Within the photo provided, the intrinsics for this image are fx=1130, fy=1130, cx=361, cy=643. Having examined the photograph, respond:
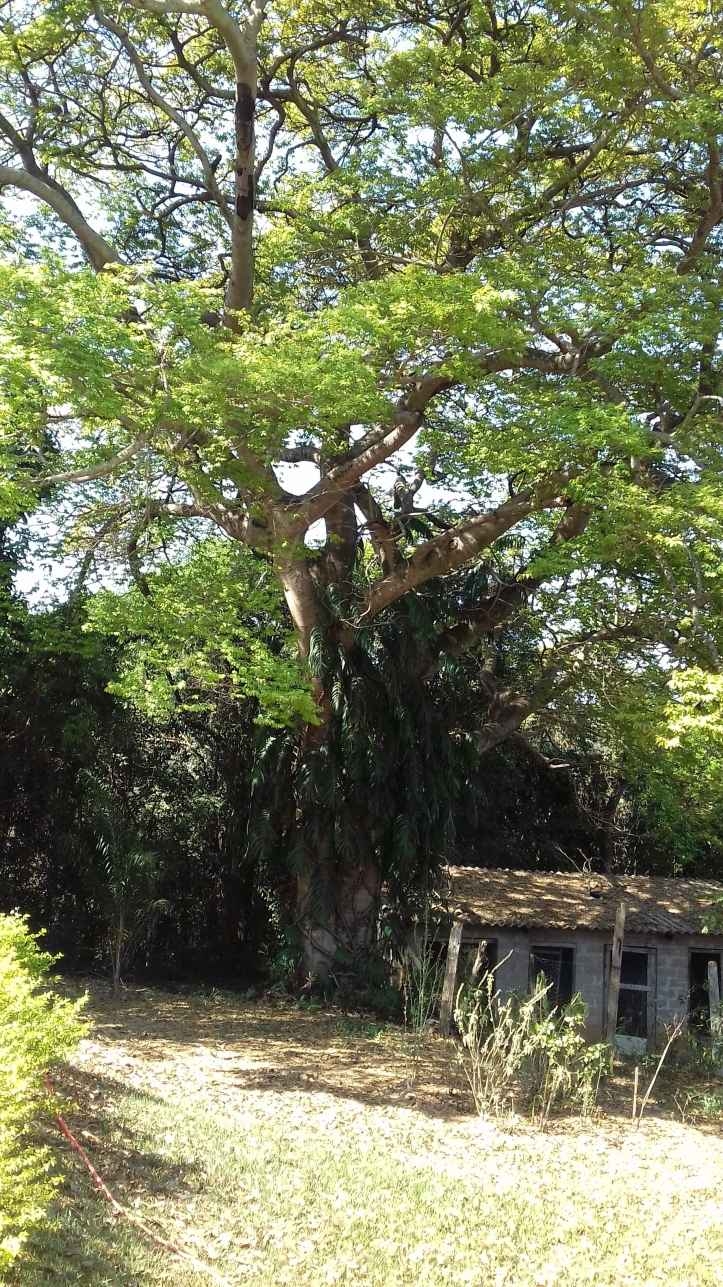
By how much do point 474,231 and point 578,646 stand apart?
18.1ft

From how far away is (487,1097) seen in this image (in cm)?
945

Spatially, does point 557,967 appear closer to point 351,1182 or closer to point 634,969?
point 634,969

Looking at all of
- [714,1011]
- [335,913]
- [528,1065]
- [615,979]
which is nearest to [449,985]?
[615,979]

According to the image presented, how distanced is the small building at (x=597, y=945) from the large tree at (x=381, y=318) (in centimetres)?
161

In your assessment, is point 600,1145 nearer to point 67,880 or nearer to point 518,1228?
point 518,1228

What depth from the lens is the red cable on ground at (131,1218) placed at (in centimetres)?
531

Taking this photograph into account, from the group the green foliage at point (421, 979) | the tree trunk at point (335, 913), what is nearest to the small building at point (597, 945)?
the green foliage at point (421, 979)

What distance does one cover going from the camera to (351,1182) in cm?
697

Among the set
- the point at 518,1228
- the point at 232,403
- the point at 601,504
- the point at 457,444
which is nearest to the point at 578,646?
the point at 457,444

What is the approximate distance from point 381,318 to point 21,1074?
7487 mm

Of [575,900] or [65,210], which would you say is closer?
[65,210]

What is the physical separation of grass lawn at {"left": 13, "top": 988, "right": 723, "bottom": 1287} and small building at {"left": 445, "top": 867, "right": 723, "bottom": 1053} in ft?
9.73

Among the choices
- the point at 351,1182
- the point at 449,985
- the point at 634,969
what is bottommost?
the point at 351,1182

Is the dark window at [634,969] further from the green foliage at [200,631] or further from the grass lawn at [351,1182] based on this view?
the green foliage at [200,631]
